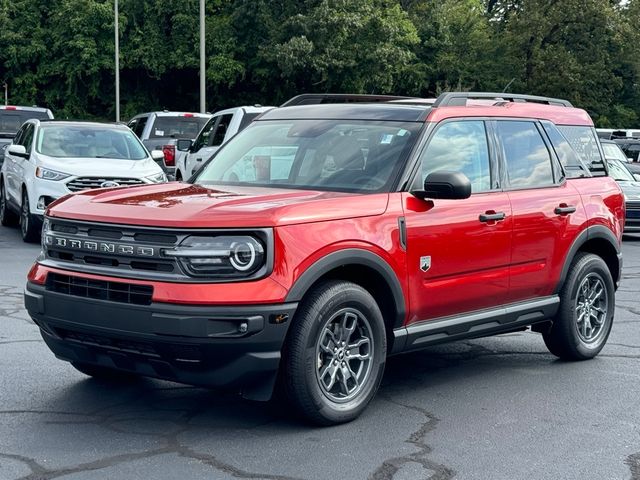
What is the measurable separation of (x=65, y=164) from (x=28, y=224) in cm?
103

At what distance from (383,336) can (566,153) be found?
8.27ft

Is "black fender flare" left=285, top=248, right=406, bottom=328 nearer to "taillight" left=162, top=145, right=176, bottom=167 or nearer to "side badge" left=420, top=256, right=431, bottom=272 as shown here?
"side badge" left=420, top=256, right=431, bottom=272

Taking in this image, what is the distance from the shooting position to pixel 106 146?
15469 millimetres

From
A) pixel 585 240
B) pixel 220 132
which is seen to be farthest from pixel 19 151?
pixel 585 240

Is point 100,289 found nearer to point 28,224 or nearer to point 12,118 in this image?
point 28,224

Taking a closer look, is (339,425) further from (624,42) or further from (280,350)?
(624,42)

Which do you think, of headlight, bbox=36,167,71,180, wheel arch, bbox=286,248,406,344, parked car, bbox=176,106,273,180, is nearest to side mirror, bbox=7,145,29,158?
headlight, bbox=36,167,71,180

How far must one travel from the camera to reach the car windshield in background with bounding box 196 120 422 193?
6277mm

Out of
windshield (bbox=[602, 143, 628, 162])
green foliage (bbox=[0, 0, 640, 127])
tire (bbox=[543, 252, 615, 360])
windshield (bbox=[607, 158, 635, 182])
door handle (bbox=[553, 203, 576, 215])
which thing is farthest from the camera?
green foliage (bbox=[0, 0, 640, 127])

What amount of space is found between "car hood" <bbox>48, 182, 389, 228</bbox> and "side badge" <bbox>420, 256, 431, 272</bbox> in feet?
1.31

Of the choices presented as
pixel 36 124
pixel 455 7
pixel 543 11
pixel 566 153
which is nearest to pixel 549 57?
pixel 543 11

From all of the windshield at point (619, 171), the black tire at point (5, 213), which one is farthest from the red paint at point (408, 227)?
the windshield at point (619, 171)

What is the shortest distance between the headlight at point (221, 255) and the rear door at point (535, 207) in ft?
7.00

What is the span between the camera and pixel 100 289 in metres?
5.49
